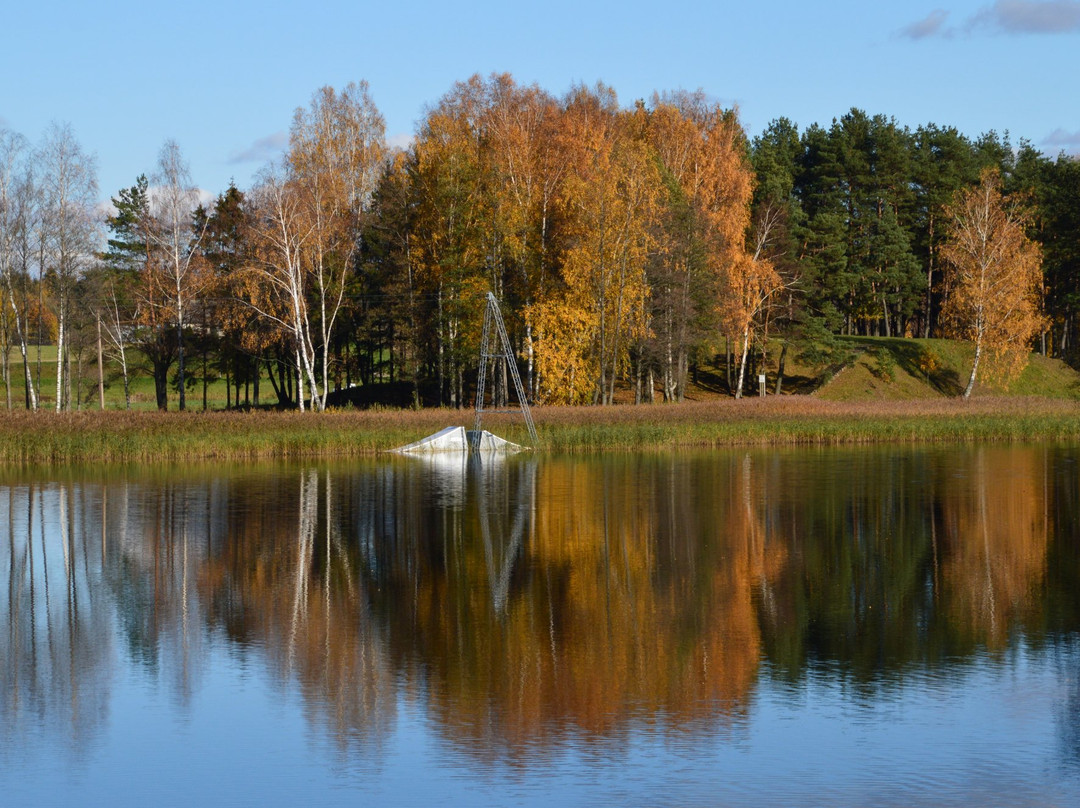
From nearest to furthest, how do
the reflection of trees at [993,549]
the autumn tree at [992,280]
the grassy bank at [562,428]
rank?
the reflection of trees at [993,549] → the grassy bank at [562,428] → the autumn tree at [992,280]

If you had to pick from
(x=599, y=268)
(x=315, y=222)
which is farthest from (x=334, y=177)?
(x=599, y=268)

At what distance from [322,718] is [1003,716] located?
228 inches

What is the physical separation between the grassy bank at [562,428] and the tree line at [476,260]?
23.6 ft

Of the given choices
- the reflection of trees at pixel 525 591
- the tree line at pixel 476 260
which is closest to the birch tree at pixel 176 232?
the tree line at pixel 476 260

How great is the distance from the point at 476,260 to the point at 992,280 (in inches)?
1038

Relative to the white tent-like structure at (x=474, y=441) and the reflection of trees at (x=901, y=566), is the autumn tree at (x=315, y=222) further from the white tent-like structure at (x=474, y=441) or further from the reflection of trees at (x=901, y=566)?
the reflection of trees at (x=901, y=566)

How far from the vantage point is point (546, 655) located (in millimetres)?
12359

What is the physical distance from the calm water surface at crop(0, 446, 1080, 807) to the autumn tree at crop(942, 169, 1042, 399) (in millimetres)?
36873

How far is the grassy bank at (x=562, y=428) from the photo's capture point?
123 feet

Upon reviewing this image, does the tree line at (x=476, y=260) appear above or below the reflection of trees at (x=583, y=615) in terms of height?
above

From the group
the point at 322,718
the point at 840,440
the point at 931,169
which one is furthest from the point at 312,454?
the point at 931,169

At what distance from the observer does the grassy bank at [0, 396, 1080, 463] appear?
37.3 metres

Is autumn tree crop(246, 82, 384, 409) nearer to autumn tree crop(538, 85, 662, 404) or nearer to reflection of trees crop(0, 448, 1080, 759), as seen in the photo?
autumn tree crop(538, 85, 662, 404)

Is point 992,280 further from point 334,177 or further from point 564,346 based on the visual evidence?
point 334,177
